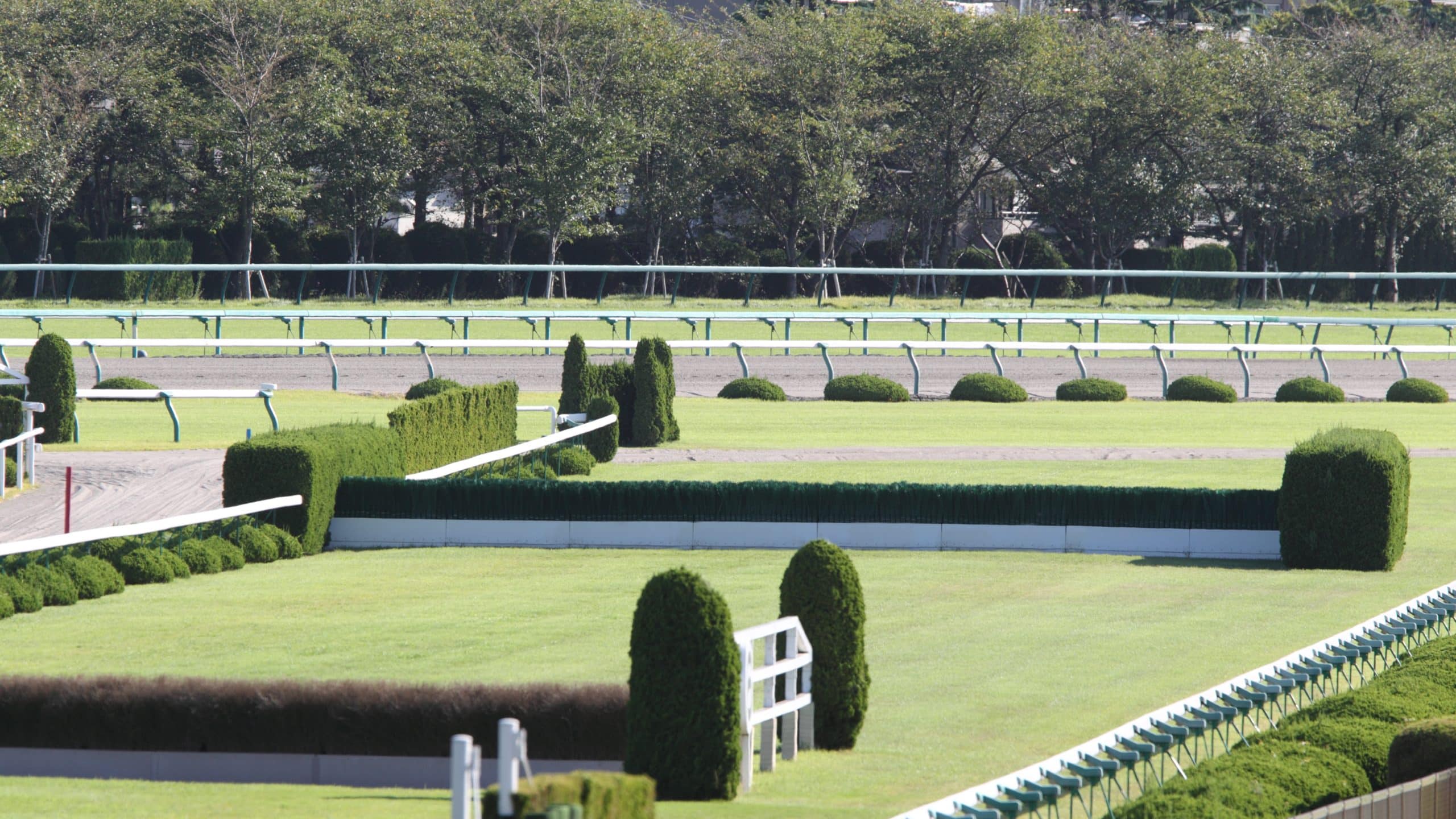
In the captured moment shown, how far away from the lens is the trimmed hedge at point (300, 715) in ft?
24.8

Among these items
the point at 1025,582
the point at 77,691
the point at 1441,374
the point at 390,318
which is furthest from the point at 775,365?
the point at 77,691

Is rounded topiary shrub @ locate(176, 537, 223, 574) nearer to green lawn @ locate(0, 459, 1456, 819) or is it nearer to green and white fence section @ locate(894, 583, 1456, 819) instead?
green lawn @ locate(0, 459, 1456, 819)

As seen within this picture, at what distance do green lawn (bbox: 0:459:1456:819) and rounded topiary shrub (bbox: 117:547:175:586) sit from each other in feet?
0.55

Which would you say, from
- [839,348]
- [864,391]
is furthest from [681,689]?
[839,348]

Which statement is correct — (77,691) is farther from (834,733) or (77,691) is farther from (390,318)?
(390,318)

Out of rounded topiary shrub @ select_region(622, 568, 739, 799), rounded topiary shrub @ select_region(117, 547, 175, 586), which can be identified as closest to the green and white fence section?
rounded topiary shrub @ select_region(622, 568, 739, 799)

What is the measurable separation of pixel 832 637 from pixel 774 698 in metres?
0.53

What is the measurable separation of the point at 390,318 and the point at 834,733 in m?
24.2

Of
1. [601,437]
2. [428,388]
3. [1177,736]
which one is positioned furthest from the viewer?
[428,388]

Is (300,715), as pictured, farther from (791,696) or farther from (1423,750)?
(1423,750)

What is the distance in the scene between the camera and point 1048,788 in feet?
20.6

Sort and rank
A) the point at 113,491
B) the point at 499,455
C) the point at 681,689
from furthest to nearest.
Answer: the point at 499,455 < the point at 113,491 < the point at 681,689

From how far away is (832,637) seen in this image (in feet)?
26.1

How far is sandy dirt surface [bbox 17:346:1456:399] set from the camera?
25.5 meters
